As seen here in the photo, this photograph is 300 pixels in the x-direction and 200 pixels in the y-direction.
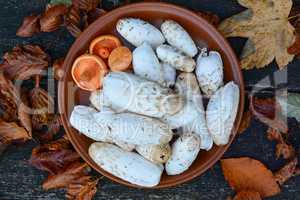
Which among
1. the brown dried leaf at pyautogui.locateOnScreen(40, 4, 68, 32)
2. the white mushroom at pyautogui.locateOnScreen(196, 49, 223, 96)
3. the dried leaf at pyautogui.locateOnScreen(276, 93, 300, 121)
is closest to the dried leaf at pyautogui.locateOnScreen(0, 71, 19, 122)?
the brown dried leaf at pyautogui.locateOnScreen(40, 4, 68, 32)

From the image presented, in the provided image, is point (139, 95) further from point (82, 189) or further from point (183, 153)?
point (82, 189)

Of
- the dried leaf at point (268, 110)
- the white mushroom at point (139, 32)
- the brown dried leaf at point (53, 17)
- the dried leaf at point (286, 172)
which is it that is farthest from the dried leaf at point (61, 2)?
the dried leaf at point (286, 172)

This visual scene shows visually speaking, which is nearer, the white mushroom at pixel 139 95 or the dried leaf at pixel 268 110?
the white mushroom at pixel 139 95

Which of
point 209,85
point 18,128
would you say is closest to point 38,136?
point 18,128

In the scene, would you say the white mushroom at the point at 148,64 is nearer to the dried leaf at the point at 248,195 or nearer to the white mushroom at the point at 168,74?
the white mushroom at the point at 168,74

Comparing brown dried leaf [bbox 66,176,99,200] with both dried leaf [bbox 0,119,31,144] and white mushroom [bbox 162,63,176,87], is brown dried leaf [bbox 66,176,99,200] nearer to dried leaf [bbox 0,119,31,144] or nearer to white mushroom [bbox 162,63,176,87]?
dried leaf [bbox 0,119,31,144]

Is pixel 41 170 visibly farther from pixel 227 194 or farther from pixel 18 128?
pixel 227 194
